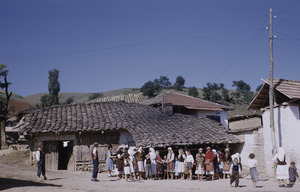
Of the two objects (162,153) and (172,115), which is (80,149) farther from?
(172,115)

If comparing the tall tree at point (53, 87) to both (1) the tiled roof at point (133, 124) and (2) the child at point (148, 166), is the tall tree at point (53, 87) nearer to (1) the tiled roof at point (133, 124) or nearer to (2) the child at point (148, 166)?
(1) the tiled roof at point (133, 124)

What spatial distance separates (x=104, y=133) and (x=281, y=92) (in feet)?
33.7

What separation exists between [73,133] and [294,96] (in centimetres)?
1240

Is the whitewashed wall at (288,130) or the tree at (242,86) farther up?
the tree at (242,86)

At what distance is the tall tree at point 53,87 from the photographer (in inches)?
1924

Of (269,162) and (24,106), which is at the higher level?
(24,106)

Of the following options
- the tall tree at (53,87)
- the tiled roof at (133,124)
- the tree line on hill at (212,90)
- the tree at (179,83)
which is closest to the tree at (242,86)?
the tree line on hill at (212,90)

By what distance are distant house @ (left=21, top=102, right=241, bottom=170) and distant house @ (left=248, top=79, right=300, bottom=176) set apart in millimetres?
2221

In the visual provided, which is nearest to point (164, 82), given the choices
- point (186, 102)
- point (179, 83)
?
point (179, 83)

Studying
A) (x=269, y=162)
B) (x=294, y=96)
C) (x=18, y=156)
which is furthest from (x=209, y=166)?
(x=18, y=156)

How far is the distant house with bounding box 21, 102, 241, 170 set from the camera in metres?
16.7

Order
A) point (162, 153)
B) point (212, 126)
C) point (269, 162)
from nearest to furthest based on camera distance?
point (269, 162) < point (162, 153) < point (212, 126)

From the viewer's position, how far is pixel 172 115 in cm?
2138

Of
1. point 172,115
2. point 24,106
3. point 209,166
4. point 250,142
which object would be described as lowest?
point 209,166
